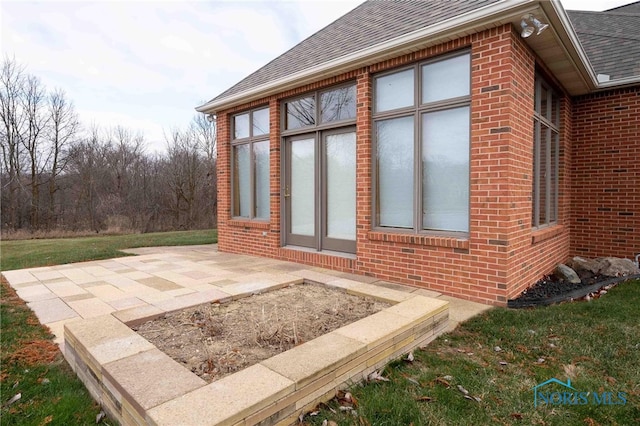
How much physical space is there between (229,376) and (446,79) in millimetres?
3978

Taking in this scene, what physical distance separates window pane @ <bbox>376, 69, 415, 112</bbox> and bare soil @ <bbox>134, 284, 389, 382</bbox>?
2.59m

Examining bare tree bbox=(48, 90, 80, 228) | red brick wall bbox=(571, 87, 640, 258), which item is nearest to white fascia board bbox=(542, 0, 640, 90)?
red brick wall bbox=(571, 87, 640, 258)

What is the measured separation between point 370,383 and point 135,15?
26.7 ft

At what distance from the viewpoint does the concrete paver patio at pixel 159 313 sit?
1821 millimetres

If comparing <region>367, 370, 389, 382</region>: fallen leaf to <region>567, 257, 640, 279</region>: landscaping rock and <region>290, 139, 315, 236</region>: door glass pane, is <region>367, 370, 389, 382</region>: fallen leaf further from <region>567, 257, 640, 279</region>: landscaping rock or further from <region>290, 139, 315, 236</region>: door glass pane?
<region>567, 257, 640, 279</region>: landscaping rock

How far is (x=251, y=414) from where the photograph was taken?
65.3 inches

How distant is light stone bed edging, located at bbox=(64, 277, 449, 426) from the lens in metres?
1.67

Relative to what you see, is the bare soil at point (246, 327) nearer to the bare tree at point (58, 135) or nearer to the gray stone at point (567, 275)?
the gray stone at point (567, 275)

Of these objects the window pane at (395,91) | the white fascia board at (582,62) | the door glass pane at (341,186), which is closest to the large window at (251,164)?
the door glass pane at (341,186)

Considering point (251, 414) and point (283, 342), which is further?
point (283, 342)

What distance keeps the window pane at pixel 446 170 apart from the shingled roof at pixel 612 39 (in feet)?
12.4

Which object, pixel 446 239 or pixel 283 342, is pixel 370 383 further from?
pixel 446 239

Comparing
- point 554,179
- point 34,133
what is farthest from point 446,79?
point 34,133

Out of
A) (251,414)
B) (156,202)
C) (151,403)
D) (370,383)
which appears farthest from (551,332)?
(156,202)
